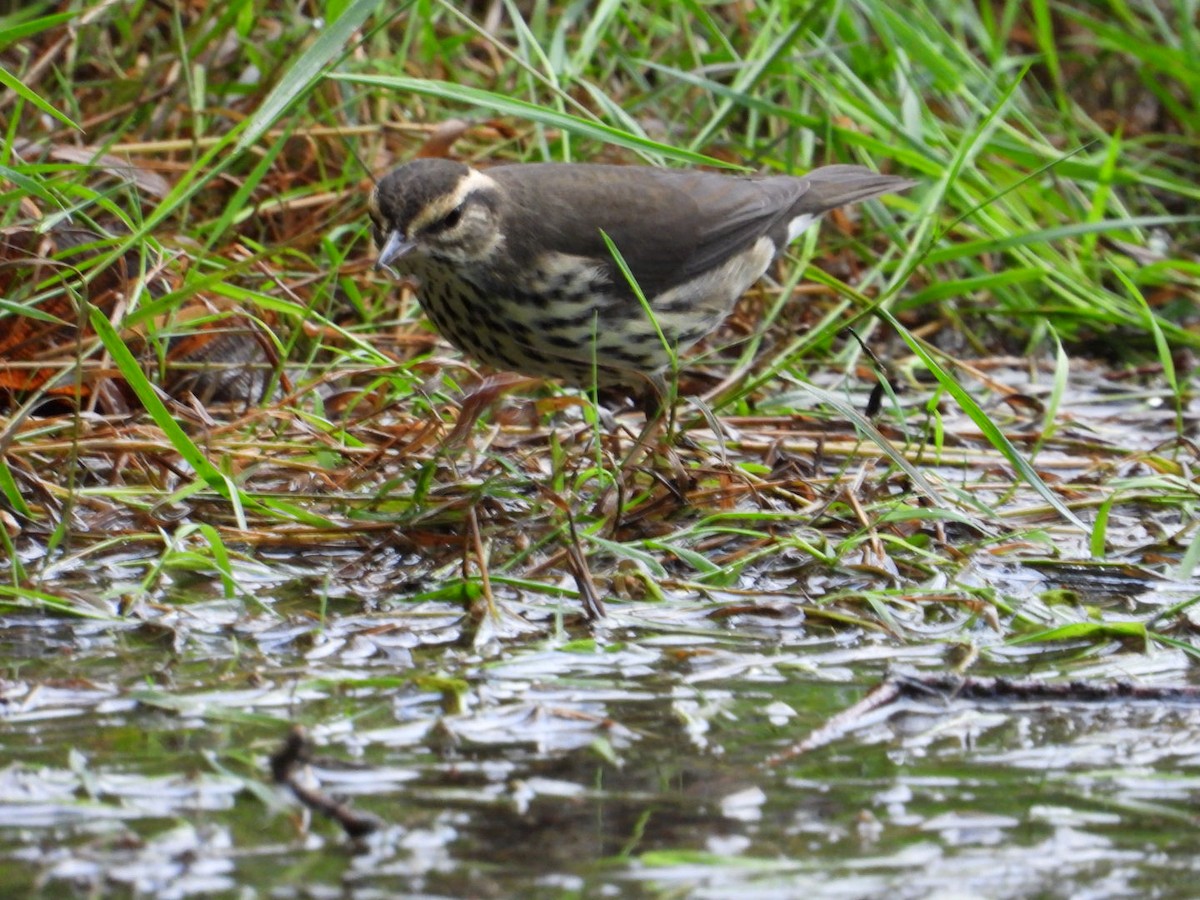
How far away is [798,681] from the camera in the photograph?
3.45m

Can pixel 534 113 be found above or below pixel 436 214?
above

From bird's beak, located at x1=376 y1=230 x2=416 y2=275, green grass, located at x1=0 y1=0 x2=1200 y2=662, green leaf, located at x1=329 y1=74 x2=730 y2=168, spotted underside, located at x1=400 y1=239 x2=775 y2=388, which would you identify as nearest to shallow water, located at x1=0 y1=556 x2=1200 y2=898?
green grass, located at x1=0 y1=0 x2=1200 y2=662

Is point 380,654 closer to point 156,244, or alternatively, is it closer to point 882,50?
point 156,244

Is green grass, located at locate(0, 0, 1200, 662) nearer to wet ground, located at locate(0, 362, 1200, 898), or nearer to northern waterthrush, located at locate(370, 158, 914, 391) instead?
wet ground, located at locate(0, 362, 1200, 898)

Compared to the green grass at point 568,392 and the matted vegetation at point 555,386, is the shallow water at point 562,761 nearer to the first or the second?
the matted vegetation at point 555,386

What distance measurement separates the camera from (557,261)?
15.6 ft

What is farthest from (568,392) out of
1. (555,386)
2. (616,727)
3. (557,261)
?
(616,727)

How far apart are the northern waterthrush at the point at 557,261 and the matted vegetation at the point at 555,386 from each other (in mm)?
169

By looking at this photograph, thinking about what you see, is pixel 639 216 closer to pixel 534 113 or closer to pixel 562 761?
pixel 534 113

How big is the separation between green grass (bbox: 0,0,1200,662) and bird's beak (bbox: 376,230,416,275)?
0.38 metres

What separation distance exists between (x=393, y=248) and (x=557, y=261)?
0.49 meters

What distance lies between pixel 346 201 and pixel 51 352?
165 cm

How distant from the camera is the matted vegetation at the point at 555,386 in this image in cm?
392

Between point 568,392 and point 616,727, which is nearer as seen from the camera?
point 616,727
